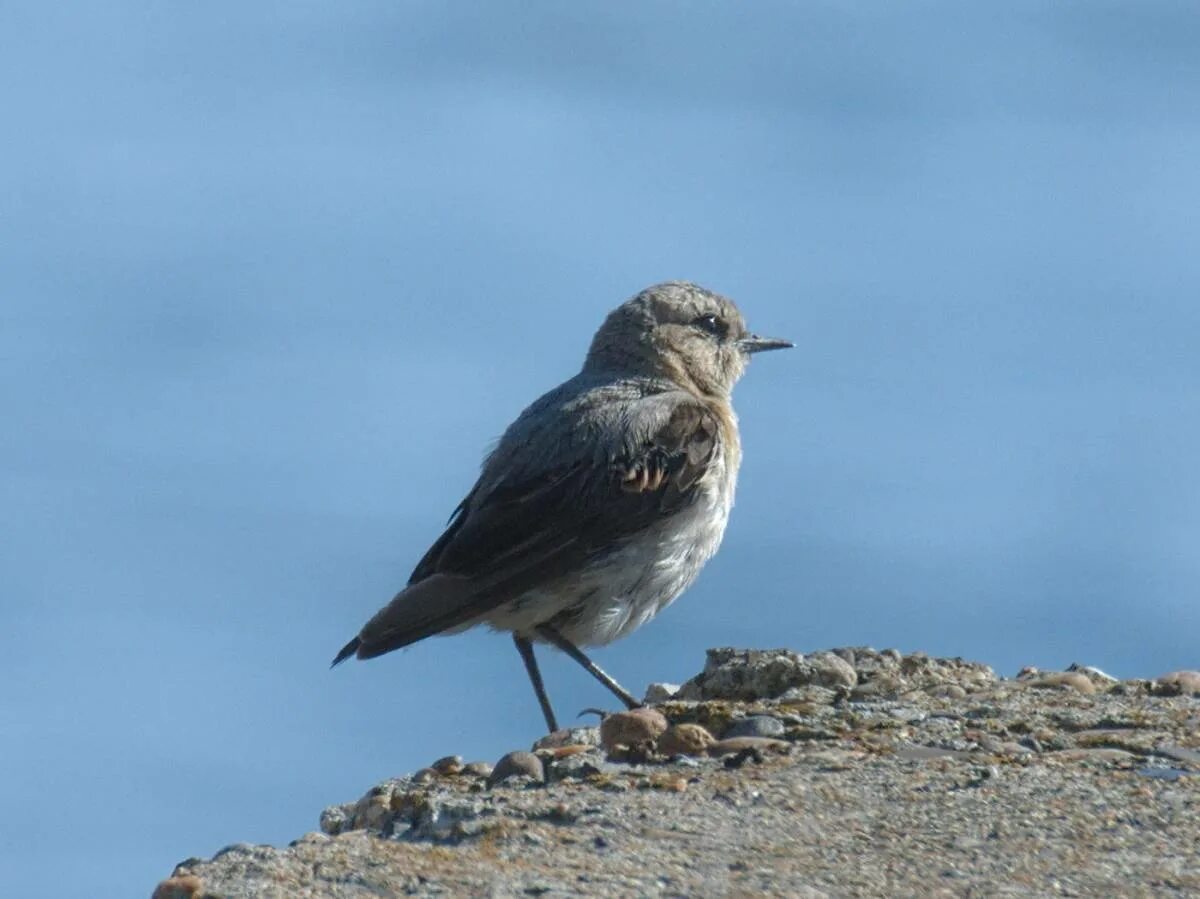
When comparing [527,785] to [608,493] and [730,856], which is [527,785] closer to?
[730,856]

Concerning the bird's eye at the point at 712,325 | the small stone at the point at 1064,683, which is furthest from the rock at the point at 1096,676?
the bird's eye at the point at 712,325

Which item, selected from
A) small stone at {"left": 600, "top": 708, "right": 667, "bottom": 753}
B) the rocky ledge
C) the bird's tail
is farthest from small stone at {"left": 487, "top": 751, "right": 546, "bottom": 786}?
the bird's tail

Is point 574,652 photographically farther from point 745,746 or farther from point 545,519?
point 745,746

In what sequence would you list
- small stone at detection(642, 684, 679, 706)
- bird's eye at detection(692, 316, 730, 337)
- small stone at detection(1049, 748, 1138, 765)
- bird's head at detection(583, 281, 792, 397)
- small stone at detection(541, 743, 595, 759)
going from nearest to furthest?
small stone at detection(1049, 748, 1138, 765), small stone at detection(541, 743, 595, 759), small stone at detection(642, 684, 679, 706), bird's head at detection(583, 281, 792, 397), bird's eye at detection(692, 316, 730, 337)

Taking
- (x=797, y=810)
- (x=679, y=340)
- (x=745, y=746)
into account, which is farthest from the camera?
(x=679, y=340)

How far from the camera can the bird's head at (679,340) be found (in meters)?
12.1

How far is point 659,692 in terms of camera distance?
31.1 feet

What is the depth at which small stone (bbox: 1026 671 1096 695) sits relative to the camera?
8.41 metres

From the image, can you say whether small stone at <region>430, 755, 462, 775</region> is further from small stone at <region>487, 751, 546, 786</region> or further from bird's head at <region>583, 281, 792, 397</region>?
bird's head at <region>583, 281, 792, 397</region>

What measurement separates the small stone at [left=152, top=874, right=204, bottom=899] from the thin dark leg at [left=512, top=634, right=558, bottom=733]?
4.51 m

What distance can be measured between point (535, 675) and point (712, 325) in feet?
10.2

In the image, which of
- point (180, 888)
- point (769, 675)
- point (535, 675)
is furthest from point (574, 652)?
point (180, 888)

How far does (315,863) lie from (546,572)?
4205mm

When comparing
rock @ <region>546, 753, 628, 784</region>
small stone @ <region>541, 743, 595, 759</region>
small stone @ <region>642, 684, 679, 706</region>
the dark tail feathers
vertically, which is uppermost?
the dark tail feathers
